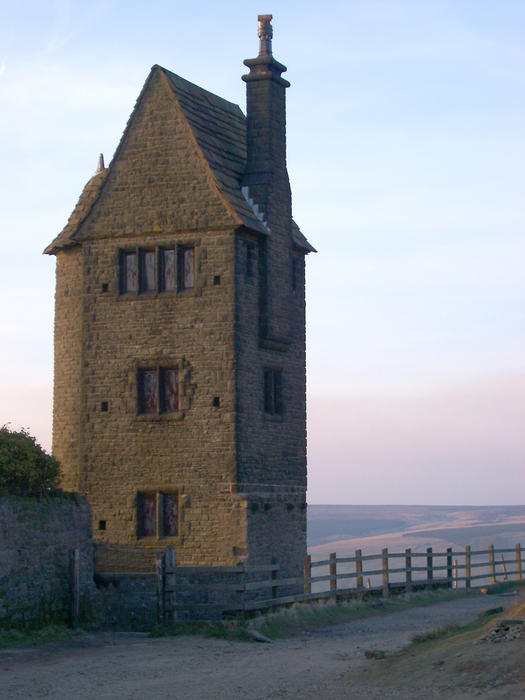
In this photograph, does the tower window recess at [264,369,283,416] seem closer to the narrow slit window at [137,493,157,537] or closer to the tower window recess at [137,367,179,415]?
the tower window recess at [137,367,179,415]

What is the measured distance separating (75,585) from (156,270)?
35.2 ft

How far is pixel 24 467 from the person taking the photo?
2731 cm

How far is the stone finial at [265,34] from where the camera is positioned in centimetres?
3644

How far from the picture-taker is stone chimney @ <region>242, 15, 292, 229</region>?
35.8 metres

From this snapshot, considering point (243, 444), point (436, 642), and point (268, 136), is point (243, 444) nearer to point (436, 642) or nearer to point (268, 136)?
point (268, 136)

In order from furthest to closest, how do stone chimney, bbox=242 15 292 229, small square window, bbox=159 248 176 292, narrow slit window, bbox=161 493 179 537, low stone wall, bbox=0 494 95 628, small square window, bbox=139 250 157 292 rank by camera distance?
stone chimney, bbox=242 15 292 229 → small square window, bbox=139 250 157 292 → small square window, bbox=159 248 176 292 → narrow slit window, bbox=161 493 179 537 → low stone wall, bbox=0 494 95 628

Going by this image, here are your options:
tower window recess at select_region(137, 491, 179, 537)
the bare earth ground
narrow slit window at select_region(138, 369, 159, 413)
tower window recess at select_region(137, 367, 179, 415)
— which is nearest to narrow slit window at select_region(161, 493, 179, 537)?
tower window recess at select_region(137, 491, 179, 537)

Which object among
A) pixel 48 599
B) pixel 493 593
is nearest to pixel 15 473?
pixel 48 599

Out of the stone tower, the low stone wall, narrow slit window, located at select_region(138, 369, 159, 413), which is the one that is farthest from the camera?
narrow slit window, located at select_region(138, 369, 159, 413)

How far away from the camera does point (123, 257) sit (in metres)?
35.0

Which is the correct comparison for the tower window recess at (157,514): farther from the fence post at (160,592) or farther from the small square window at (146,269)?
the small square window at (146,269)

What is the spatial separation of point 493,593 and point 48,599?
17.8m

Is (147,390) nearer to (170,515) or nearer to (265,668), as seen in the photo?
(170,515)

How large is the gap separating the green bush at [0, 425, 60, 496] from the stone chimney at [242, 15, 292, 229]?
11.3 metres
